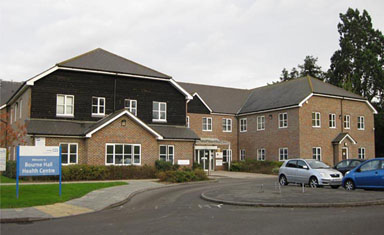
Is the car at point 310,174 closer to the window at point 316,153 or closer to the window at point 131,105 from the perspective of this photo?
the window at point 131,105

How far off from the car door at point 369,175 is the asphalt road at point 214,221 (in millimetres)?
5587

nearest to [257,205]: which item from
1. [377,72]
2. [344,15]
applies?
[377,72]

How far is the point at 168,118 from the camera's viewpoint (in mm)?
35094

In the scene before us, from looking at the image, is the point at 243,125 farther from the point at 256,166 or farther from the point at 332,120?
the point at 332,120

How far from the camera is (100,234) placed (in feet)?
31.9

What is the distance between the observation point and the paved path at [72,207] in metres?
12.6

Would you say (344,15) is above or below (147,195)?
above

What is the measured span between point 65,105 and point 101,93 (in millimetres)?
2914

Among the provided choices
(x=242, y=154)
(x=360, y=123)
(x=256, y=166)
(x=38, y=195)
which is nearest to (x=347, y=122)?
(x=360, y=123)

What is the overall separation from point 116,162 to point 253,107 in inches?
820

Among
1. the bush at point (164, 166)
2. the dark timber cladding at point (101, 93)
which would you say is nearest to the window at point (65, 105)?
the dark timber cladding at point (101, 93)

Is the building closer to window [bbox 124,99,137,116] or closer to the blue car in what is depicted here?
window [bbox 124,99,137,116]

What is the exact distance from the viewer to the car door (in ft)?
61.6

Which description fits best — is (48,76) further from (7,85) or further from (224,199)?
(7,85)
